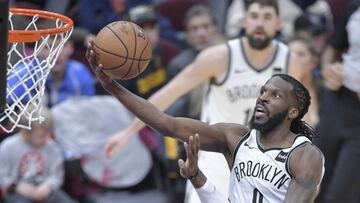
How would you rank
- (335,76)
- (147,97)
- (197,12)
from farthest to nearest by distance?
(197,12), (147,97), (335,76)

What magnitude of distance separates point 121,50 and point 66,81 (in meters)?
3.31

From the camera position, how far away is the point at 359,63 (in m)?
7.20

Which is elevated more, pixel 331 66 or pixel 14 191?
pixel 331 66

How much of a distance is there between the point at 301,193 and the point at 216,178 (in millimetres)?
1756

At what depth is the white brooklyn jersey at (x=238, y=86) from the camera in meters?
6.93

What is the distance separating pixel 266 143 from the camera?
5.14 meters

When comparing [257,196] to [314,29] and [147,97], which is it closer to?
[147,97]

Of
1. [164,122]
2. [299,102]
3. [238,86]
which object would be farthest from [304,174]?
[238,86]

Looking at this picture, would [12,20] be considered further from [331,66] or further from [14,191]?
[331,66]

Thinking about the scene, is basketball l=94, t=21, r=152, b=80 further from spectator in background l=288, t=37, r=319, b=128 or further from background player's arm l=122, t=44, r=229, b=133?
spectator in background l=288, t=37, r=319, b=128

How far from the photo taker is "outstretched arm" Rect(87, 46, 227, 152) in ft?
16.9

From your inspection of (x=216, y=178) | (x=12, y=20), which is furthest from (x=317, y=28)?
(x=12, y=20)

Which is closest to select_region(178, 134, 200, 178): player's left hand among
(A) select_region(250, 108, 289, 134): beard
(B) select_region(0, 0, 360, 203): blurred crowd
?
(A) select_region(250, 108, 289, 134): beard

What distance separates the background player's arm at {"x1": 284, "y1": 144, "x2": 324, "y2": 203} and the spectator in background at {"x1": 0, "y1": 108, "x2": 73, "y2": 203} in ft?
10.1
